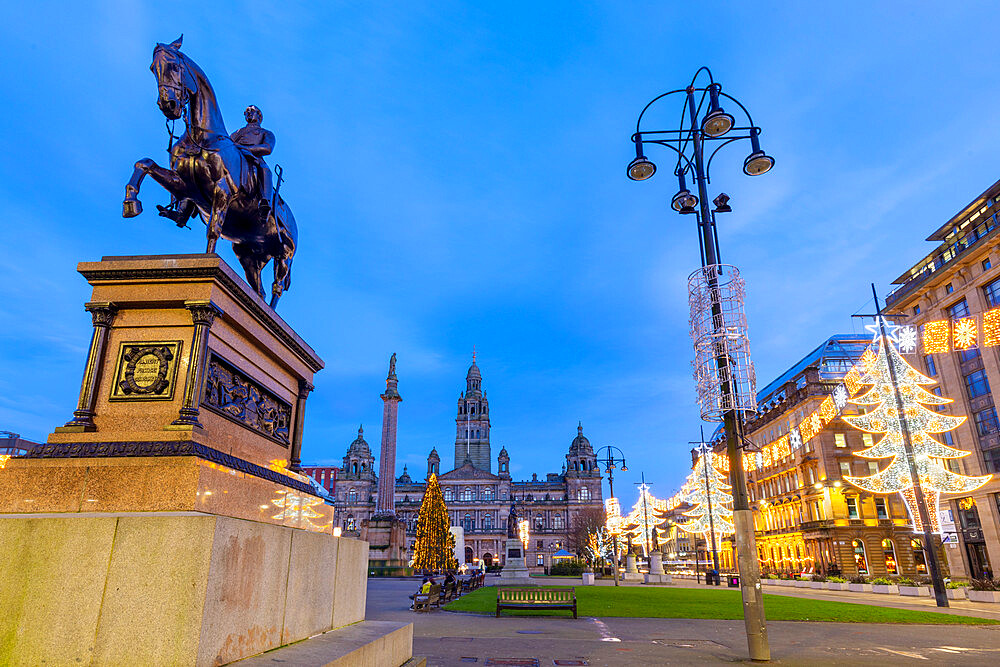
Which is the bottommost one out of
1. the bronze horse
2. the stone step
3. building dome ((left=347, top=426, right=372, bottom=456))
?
the stone step

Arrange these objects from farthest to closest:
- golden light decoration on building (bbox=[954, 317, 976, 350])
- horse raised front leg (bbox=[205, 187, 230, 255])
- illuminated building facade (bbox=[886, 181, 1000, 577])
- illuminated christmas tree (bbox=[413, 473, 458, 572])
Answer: illuminated christmas tree (bbox=[413, 473, 458, 572]) < illuminated building facade (bbox=[886, 181, 1000, 577]) < golden light decoration on building (bbox=[954, 317, 976, 350]) < horse raised front leg (bbox=[205, 187, 230, 255])

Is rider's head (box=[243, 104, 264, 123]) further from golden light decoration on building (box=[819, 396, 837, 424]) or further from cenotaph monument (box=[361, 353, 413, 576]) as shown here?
cenotaph monument (box=[361, 353, 413, 576])

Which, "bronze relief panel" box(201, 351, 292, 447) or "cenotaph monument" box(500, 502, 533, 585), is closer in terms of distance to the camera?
"bronze relief panel" box(201, 351, 292, 447)

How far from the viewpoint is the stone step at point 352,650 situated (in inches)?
151

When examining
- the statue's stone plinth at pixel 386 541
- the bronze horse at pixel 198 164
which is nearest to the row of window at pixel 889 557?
Result: the statue's stone plinth at pixel 386 541

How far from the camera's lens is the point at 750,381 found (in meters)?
10.6

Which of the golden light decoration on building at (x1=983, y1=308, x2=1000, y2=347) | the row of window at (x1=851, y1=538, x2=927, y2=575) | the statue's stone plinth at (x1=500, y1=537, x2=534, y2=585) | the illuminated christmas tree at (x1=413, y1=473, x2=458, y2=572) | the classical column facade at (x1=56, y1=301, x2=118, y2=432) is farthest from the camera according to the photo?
the row of window at (x1=851, y1=538, x2=927, y2=575)

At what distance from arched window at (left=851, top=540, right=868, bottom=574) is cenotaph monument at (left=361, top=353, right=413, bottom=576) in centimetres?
4326

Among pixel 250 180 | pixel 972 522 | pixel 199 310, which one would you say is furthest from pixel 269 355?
pixel 972 522

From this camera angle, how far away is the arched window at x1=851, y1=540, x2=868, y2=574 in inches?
2051

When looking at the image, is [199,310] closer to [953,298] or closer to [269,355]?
[269,355]

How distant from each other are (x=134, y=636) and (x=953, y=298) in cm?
5173

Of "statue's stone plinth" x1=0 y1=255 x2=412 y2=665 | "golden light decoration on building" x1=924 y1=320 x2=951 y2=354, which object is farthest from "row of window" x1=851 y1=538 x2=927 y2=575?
"statue's stone plinth" x1=0 y1=255 x2=412 y2=665

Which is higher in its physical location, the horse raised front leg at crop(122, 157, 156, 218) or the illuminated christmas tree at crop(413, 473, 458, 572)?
the horse raised front leg at crop(122, 157, 156, 218)
